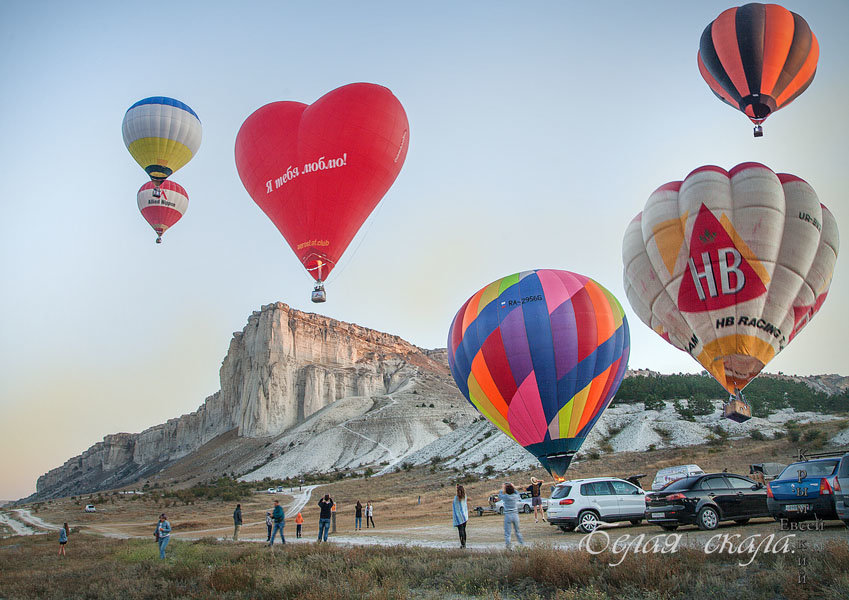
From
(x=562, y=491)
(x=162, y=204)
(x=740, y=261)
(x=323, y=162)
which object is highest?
(x=162, y=204)

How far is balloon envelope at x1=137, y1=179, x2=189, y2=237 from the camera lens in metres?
33.0

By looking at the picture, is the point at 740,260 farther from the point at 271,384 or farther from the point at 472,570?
the point at 271,384

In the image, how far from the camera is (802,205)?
19672 millimetres

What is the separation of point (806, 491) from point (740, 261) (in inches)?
402

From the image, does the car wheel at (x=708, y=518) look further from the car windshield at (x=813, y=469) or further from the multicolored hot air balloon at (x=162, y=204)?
the multicolored hot air balloon at (x=162, y=204)

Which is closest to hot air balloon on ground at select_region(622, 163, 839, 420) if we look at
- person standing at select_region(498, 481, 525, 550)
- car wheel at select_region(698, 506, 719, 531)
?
car wheel at select_region(698, 506, 719, 531)

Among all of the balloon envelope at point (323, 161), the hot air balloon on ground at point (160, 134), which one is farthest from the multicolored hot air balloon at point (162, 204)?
the balloon envelope at point (323, 161)

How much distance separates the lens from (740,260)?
1928cm

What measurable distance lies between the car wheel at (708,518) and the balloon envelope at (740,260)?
8635mm

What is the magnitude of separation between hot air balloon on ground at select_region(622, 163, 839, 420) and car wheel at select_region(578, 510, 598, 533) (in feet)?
27.6

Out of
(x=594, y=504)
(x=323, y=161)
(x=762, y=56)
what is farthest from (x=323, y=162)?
(x=762, y=56)

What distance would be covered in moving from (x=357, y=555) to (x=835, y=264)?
18363 mm

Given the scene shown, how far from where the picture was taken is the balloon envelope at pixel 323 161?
60.7 ft

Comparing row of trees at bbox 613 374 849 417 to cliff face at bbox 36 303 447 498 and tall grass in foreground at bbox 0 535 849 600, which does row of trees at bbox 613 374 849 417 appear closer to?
tall grass in foreground at bbox 0 535 849 600
